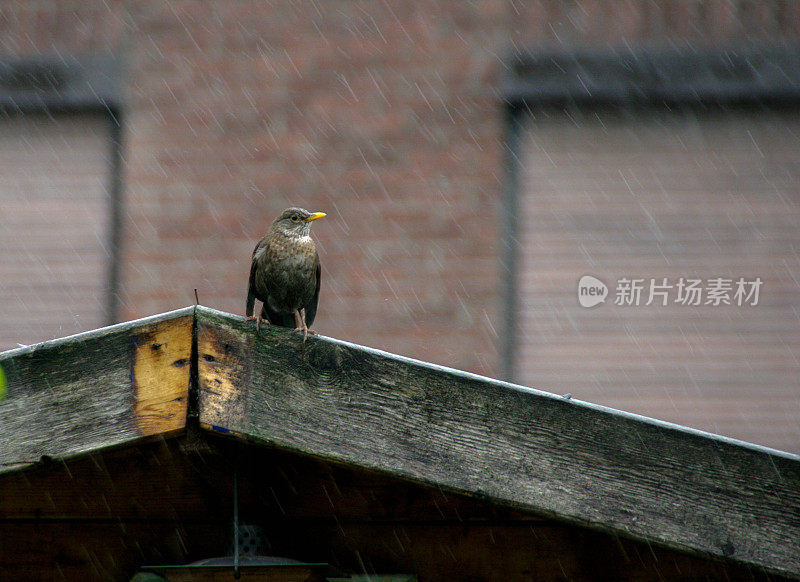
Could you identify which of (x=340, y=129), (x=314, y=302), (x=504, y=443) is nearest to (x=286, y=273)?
(x=314, y=302)

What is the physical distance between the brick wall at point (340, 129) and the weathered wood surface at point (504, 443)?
10.3 feet

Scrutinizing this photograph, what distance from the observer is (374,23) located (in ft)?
16.1

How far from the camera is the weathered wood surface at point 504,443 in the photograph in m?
1.43

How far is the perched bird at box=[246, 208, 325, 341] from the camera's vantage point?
3.53 meters

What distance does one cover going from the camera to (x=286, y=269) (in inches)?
138

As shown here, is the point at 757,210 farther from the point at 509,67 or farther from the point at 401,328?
the point at 401,328

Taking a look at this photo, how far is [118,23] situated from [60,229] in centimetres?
114

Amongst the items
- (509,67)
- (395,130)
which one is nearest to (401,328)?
(395,130)

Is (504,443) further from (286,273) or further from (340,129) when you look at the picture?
(340,129)

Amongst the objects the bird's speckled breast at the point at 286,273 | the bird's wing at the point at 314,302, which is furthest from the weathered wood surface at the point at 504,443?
the bird's wing at the point at 314,302

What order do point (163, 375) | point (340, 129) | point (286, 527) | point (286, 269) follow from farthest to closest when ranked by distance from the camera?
point (340, 129) < point (286, 269) < point (286, 527) < point (163, 375)

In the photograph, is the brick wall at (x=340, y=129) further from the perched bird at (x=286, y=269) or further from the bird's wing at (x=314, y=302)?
the perched bird at (x=286, y=269)

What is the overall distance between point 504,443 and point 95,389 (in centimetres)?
65

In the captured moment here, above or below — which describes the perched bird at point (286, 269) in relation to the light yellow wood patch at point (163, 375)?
above
